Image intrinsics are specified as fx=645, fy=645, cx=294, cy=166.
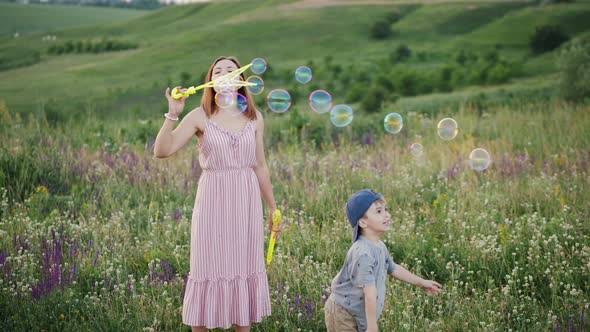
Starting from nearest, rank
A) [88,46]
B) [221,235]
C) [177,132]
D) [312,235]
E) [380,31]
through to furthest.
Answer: [177,132] < [221,235] < [312,235] < [380,31] < [88,46]

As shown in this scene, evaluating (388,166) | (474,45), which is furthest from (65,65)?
(388,166)

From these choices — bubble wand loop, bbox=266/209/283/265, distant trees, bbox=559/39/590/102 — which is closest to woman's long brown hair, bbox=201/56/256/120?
bubble wand loop, bbox=266/209/283/265

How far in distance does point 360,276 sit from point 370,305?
197mm

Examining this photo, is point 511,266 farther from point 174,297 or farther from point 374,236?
point 174,297

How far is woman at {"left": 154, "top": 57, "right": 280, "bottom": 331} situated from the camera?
500 centimetres

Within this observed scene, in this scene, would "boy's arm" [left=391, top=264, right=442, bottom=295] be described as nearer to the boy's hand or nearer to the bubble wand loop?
the boy's hand

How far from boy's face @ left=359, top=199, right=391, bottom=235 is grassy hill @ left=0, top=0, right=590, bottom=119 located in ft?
76.0

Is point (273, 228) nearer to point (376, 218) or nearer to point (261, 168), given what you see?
point (261, 168)

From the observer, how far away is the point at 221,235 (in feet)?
16.4

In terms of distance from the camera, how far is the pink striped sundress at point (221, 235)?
5.00 m

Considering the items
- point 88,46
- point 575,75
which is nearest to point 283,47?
point 88,46

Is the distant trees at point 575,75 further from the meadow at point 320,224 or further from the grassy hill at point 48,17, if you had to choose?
the grassy hill at point 48,17

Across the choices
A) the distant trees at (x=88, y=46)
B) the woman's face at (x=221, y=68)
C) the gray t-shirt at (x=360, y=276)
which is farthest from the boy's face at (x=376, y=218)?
the distant trees at (x=88, y=46)

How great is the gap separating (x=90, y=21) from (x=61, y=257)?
6425 centimetres
